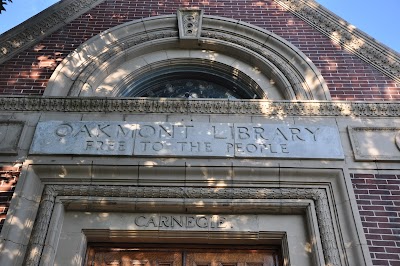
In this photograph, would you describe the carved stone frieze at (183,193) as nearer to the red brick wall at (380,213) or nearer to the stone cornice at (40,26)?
the red brick wall at (380,213)

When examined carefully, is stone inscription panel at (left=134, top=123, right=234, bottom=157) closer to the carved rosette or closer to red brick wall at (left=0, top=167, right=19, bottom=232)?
red brick wall at (left=0, top=167, right=19, bottom=232)

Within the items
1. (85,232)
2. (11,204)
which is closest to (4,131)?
(11,204)

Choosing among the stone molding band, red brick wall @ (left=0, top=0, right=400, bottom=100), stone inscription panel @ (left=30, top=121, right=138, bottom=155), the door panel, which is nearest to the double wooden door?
the door panel

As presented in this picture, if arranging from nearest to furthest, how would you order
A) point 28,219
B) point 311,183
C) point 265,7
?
1. point 28,219
2. point 311,183
3. point 265,7

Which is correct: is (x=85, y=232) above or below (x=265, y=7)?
below

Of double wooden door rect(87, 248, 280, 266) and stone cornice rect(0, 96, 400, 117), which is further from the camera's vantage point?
stone cornice rect(0, 96, 400, 117)

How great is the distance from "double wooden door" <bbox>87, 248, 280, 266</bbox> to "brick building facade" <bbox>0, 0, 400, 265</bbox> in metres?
0.11

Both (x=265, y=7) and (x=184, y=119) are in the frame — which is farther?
(x=265, y=7)

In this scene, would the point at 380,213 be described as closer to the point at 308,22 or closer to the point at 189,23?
the point at 308,22

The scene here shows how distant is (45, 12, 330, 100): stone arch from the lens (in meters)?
7.96

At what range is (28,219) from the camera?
240 inches

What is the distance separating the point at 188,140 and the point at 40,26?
394 centimetres

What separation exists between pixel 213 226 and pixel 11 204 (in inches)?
103

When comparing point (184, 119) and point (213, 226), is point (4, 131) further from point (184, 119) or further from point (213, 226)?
point (213, 226)
